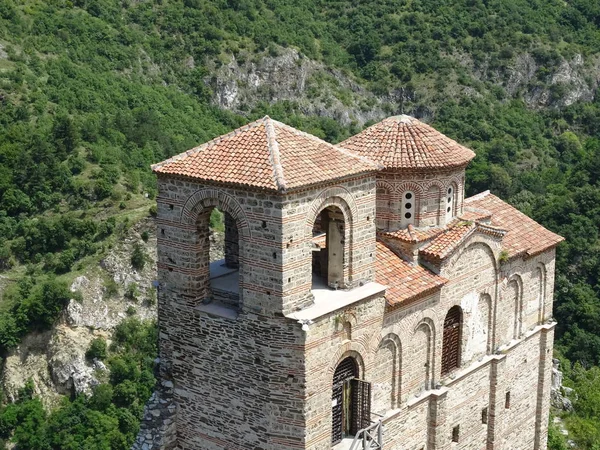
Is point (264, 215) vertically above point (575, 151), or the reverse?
point (264, 215)

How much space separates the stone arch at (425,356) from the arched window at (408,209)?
8.99 feet

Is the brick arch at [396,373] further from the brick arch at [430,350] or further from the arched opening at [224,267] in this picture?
the arched opening at [224,267]

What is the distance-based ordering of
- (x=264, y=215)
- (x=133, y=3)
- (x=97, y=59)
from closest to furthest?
1. (x=264, y=215)
2. (x=97, y=59)
3. (x=133, y=3)

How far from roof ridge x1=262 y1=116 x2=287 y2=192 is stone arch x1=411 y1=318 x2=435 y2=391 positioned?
20.7 ft

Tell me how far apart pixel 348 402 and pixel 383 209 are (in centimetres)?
562

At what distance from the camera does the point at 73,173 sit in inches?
2083

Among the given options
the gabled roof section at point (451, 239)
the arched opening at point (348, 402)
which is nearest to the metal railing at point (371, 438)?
the arched opening at point (348, 402)

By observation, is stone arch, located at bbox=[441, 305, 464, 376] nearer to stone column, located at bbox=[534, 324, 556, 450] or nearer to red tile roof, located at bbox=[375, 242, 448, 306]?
red tile roof, located at bbox=[375, 242, 448, 306]

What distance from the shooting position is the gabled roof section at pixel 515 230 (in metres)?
23.5

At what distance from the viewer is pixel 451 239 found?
2067 cm

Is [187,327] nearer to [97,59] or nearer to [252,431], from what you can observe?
[252,431]

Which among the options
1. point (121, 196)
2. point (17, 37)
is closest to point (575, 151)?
point (121, 196)

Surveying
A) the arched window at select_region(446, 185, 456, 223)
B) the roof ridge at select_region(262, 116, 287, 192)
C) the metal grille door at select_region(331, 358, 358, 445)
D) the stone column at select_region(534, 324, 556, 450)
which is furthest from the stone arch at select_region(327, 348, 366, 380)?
the stone column at select_region(534, 324, 556, 450)

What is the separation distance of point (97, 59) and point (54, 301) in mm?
27906
